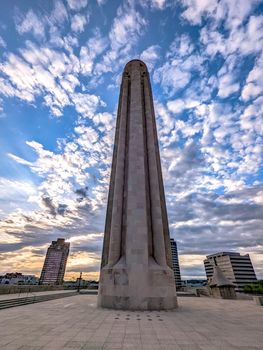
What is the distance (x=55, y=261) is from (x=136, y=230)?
157 meters

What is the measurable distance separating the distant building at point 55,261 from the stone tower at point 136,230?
5840 inches

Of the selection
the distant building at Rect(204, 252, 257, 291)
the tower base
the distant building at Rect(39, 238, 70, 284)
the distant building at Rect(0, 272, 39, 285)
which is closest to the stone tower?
the tower base

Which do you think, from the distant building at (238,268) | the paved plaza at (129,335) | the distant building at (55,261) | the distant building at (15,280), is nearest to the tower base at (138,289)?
the paved plaza at (129,335)

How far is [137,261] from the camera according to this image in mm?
17016

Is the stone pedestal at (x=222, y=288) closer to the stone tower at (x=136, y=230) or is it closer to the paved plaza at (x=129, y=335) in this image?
the stone tower at (x=136, y=230)

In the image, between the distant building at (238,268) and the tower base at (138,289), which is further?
the distant building at (238,268)

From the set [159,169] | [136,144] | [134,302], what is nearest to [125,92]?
[136,144]

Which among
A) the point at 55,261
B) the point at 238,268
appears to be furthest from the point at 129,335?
the point at 55,261

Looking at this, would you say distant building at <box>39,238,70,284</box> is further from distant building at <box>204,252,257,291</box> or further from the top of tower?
the top of tower

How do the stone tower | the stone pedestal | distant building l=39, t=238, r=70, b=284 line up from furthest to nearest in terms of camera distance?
distant building l=39, t=238, r=70, b=284 → the stone pedestal → the stone tower

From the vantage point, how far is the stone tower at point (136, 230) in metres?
16.0

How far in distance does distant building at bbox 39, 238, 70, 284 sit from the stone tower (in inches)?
5840

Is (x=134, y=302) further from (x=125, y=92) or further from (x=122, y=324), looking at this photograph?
(x=125, y=92)

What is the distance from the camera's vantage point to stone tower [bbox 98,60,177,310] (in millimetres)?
16016
